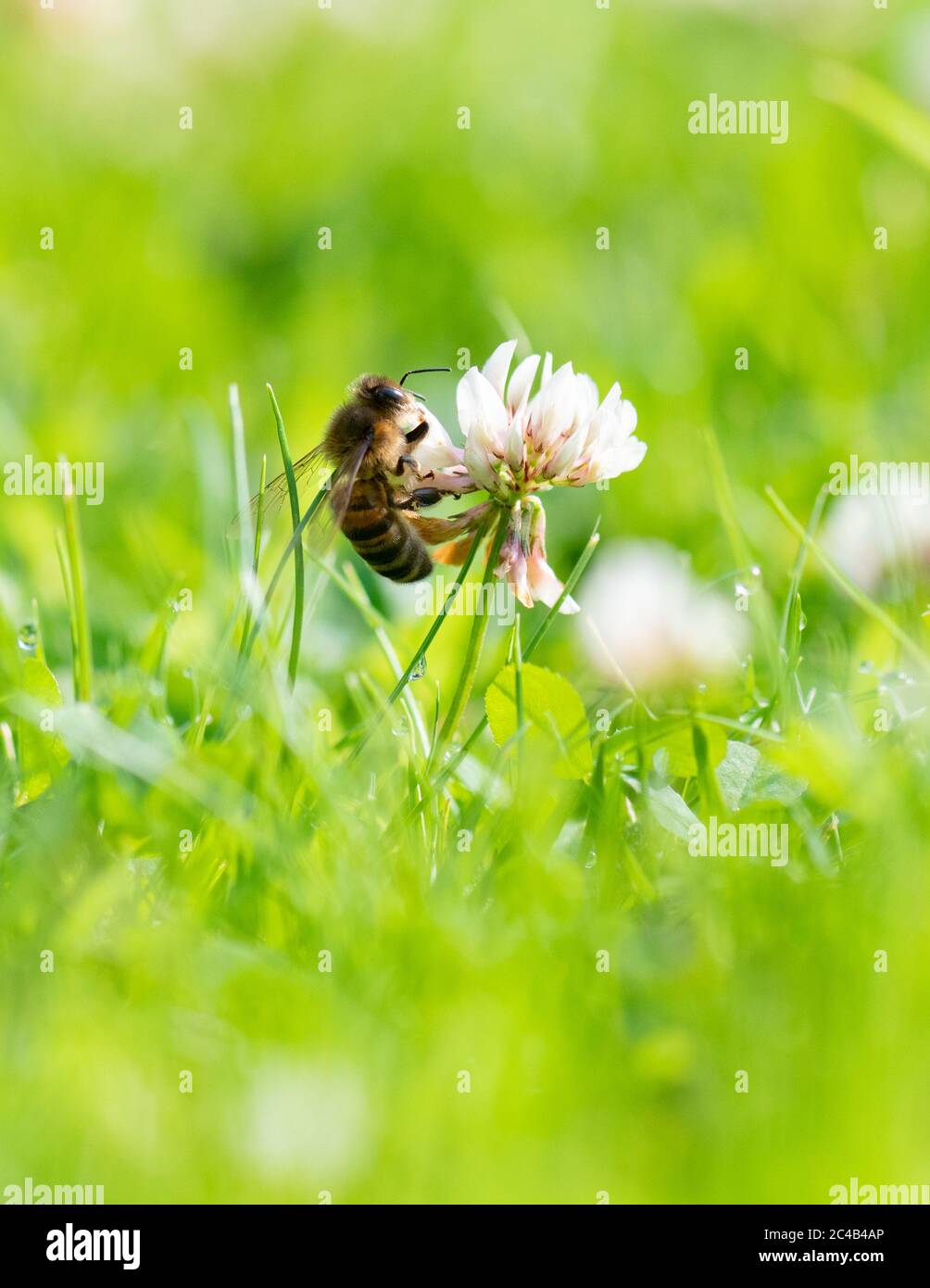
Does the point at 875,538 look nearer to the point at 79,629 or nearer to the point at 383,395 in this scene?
the point at 383,395

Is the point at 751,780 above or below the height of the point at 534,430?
below

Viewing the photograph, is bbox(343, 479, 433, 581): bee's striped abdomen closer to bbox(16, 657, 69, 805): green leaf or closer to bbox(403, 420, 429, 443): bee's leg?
bbox(403, 420, 429, 443): bee's leg

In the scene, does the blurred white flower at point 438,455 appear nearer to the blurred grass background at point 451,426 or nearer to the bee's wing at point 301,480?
the bee's wing at point 301,480

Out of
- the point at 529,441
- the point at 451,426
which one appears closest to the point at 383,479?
the point at 529,441

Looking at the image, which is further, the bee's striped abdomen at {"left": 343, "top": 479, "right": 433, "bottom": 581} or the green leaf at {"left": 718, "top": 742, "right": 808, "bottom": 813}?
the bee's striped abdomen at {"left": 343, "top": 479, "right": 433, "bottom": 581}

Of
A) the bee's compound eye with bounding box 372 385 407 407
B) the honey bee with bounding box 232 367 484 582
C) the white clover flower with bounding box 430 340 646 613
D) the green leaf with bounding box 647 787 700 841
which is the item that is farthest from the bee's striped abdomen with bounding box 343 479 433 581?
the green leaf with bounding box 647 787 700 841

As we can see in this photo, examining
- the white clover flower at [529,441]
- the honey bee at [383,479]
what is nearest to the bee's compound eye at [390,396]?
the honey bee at [383,479]
